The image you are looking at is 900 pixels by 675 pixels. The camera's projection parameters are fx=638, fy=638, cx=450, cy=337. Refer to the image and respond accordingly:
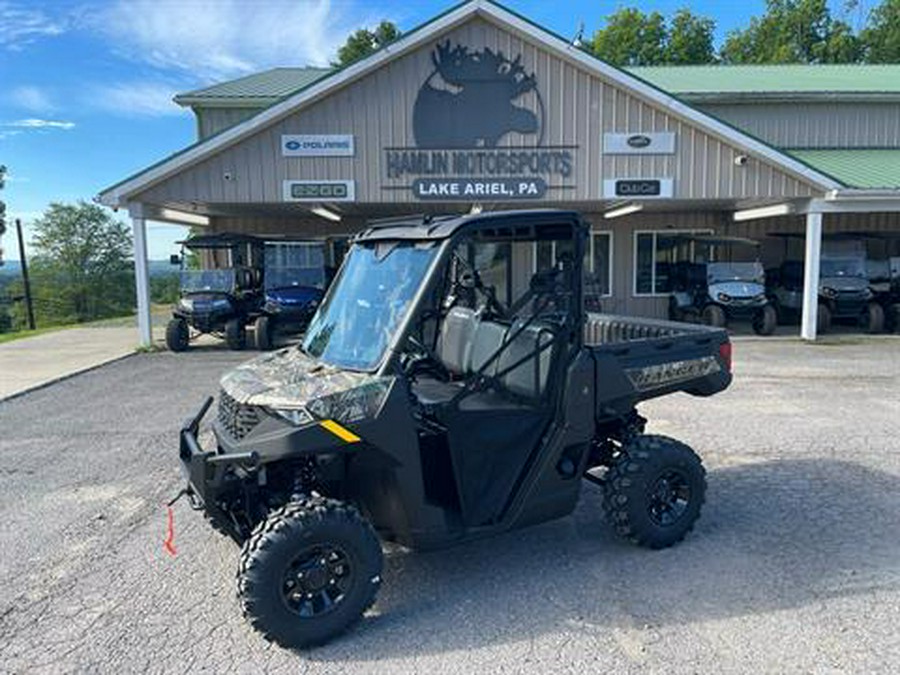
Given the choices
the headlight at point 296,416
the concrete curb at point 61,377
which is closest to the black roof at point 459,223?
the headlight at point 296,416

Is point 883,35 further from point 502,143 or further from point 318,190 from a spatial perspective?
point 318,190

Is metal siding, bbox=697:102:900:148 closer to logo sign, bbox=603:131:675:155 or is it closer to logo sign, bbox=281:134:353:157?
logo sign, bbox=603:131:675:155

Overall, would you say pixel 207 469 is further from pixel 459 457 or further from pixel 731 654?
pixel 731 654

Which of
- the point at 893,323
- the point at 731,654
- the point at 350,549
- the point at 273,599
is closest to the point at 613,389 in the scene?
the point at 731,654

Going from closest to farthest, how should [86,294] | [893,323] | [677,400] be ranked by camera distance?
[677,400], [893,323], [86,294]

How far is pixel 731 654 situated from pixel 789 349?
1106 centimetres

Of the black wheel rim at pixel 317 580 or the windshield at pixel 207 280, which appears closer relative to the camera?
the black wheel rim at pixel 317 580

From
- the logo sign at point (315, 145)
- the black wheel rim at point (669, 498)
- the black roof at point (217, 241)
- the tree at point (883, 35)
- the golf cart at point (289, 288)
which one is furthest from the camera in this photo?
the tree at point (883, 35)

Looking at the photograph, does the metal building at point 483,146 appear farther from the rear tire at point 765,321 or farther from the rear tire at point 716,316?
the rear tire at point 716,316

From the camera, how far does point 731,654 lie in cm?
299

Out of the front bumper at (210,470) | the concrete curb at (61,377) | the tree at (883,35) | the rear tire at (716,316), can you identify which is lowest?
the concrete curb at (61,377)

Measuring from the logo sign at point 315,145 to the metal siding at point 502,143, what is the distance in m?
0.12

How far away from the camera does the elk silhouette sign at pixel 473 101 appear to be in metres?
12.9

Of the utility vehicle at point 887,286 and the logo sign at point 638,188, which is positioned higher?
the logo sign at point 638,188
